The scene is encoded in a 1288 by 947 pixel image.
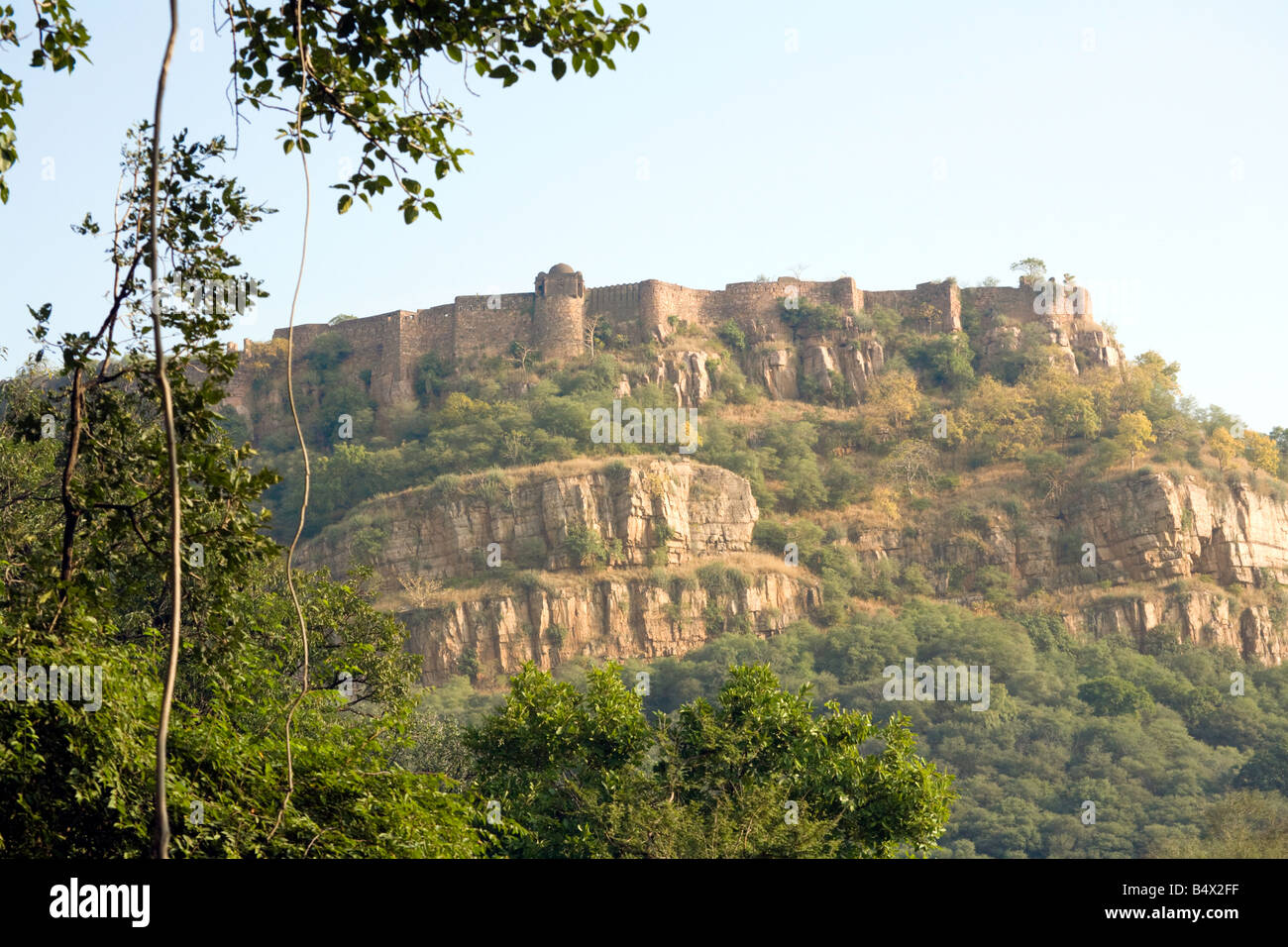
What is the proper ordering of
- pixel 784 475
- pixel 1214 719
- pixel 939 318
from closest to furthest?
pixel 1214 719 → pixel 784 475 → pixel 939 318

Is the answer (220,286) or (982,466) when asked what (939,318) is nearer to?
(982,466)

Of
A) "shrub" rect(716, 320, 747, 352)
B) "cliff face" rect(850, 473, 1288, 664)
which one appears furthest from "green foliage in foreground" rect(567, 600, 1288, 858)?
"shrub" rect(716, 320, 747, 352)

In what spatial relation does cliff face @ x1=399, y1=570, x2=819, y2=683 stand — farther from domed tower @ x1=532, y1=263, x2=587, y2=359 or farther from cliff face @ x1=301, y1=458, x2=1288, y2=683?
domed tower @ x1=532, y1=263, x2=587, y2=359

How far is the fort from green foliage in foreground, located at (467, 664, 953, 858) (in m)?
45.1

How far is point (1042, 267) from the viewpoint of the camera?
2704 inches

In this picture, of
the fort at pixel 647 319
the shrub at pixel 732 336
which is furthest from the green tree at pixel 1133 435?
the shrub at pixel 732 336

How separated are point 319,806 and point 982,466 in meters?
56.6

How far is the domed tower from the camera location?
62.6 metres

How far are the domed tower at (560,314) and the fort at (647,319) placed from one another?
41mm

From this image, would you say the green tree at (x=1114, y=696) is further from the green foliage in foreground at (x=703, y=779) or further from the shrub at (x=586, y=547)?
the green foliage in foreground at (x=703, y=779)

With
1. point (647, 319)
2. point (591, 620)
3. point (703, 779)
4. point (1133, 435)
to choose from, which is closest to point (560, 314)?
point (647, 319)

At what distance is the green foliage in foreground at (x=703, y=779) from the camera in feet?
Answer: 53.4

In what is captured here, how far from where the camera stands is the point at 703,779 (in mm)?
17469
